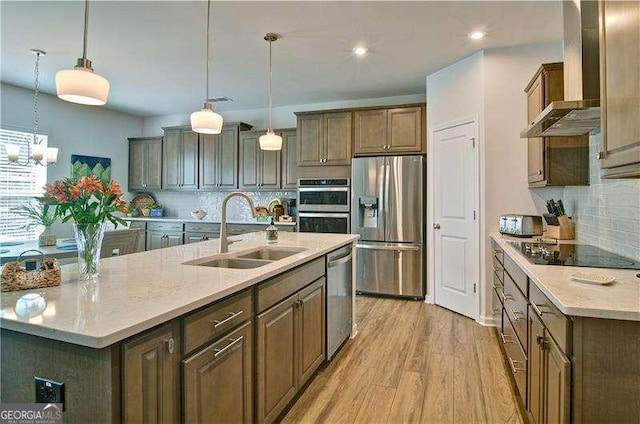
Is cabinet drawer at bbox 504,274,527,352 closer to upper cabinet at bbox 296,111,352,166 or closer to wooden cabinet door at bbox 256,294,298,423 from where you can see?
wooden cabinet door at bbox 256,294,298,423

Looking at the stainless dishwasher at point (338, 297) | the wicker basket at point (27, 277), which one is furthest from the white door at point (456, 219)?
the wicker basket at point (27, 277)

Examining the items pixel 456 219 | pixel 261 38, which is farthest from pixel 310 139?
pixel 456 219

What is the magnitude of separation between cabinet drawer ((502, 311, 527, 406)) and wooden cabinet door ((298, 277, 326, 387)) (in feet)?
4.04

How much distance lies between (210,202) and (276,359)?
4876mm

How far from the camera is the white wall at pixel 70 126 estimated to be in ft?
15.2

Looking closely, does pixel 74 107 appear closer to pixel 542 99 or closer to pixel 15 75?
pixel 15 75

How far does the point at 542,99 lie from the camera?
279 cm

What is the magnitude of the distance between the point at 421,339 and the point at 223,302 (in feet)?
7.60

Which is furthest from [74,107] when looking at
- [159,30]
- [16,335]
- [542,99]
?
[542,99]

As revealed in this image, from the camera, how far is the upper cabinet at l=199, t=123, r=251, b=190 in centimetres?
568

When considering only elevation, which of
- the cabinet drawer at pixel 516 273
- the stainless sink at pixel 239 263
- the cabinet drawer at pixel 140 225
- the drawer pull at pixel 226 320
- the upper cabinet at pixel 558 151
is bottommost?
the drawer pull at pixel 226 320

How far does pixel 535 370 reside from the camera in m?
1.65

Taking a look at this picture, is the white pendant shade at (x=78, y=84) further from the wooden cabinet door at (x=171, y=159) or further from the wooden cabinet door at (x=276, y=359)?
the wooden cabinet door at (x=171, y=159)

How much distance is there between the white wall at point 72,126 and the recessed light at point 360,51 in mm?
4470
